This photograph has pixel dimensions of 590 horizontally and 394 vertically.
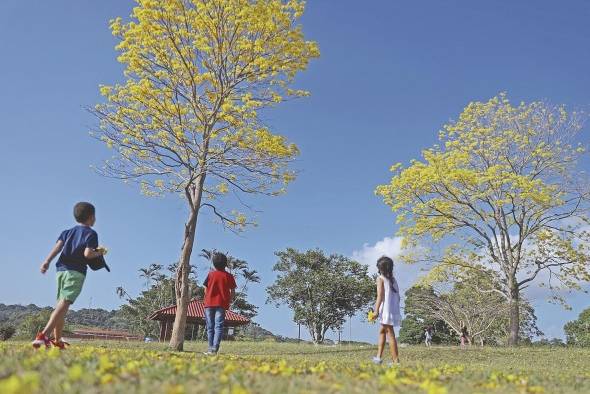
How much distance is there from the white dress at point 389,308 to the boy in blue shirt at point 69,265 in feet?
13.1

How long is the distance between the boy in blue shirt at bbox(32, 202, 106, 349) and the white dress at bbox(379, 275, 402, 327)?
399 cm

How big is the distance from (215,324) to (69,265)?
313cm

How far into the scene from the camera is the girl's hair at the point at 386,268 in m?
7.49

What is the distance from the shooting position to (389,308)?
7324 millimetres

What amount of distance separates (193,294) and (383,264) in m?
48.3

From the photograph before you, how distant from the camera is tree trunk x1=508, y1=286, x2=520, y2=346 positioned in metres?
20.1

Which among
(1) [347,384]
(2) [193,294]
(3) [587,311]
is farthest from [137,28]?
(3) [587,311]

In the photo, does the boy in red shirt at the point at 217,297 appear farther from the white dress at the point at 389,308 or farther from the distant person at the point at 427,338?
the distant person at the point at 427,338

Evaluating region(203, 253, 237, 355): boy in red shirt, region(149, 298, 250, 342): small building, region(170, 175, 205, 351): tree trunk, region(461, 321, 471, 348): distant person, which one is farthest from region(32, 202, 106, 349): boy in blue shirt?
region(461, 321, 471, 348): distant person

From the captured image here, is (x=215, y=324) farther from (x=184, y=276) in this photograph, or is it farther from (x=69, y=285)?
(x=184, y=276)

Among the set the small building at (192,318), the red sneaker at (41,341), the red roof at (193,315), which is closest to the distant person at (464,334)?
the small building at (192,318)

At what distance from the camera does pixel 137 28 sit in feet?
43.8

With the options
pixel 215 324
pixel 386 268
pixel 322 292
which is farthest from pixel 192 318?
pixel 386 268

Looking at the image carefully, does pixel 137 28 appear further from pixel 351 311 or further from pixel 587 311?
pixel 587 311
